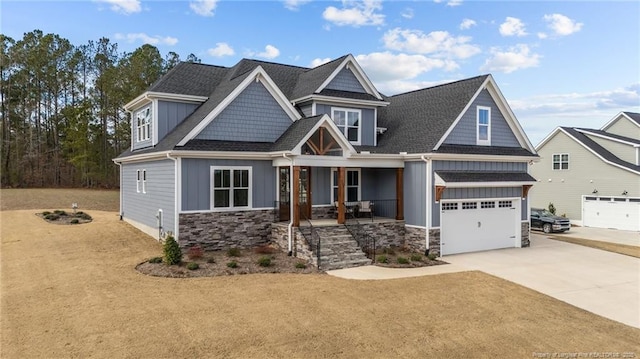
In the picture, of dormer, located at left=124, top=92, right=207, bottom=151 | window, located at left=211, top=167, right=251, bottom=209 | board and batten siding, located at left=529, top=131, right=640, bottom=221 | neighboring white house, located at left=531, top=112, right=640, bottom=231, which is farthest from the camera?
board and batten siding, located at left=529, top=131, right=640, bottom=221

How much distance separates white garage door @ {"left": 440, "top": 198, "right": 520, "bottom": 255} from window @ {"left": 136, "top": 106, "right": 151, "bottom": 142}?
1327 cm

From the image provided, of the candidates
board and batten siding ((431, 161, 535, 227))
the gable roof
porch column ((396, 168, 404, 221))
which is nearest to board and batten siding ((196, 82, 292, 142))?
porch column ((396, 168, 404, 221))

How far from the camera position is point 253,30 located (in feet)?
69.4

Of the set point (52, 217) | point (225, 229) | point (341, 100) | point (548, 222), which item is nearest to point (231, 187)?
point (225, 229)

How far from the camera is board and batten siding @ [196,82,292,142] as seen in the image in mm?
16594

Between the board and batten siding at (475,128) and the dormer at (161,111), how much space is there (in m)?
11.1

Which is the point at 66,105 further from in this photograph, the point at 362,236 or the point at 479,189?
the point at 479,189

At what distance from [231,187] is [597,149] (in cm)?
2657

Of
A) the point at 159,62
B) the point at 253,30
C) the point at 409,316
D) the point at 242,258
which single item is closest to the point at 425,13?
the point at 253,30

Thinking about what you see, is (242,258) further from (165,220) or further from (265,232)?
(165,220)

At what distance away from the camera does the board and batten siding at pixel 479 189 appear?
1703cm

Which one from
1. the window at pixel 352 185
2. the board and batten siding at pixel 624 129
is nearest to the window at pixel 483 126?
the window at pixel 352 185

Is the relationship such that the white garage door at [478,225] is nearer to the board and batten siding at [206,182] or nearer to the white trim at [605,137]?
the board and batten siding at [206,182]

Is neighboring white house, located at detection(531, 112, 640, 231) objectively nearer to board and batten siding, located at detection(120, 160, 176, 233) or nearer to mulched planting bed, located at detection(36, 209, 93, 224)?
board and batten siding, located at detection(120, 160, 176, 233)
